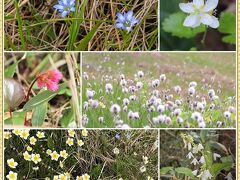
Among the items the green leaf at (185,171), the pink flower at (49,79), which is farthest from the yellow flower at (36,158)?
the green leaf at (185,171)

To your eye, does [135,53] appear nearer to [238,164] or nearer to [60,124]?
[60,124]

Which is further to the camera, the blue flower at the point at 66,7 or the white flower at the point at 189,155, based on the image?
the white flower at the point at 189,155

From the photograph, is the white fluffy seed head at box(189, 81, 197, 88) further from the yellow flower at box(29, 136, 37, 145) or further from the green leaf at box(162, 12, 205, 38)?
→ the yellow flower at box(29, 136, 37, 145)

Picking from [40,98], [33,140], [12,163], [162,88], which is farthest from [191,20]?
[12,163]

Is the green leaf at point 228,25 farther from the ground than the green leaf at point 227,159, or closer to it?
farther from the ground

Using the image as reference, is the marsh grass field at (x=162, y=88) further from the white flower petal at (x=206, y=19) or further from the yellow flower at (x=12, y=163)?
the yellow flower at (x=12, y=163)

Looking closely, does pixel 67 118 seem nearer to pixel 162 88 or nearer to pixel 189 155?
pixel 162 88

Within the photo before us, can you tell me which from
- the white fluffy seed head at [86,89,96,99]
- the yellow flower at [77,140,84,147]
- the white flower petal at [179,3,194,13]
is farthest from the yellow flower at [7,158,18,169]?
the white flower petal at [179,3,194,13]
